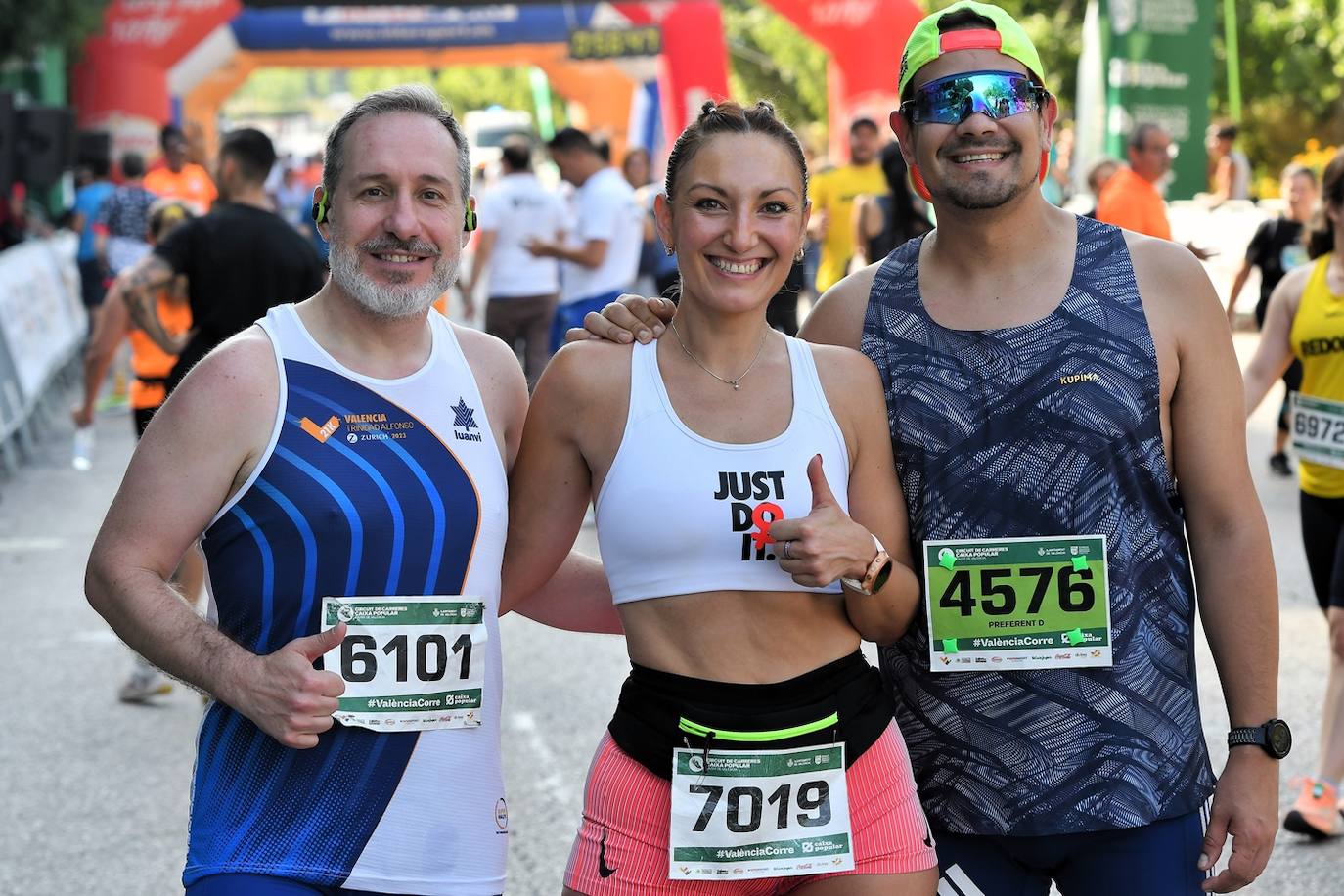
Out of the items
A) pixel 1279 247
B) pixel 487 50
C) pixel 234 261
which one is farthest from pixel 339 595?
pixel 487 50

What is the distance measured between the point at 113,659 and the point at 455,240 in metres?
5.25

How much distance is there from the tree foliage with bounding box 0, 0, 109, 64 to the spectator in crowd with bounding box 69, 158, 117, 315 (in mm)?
6858

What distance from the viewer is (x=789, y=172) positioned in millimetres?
2773

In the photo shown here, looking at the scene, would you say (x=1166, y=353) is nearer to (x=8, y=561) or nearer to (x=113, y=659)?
(x=113, y=659)

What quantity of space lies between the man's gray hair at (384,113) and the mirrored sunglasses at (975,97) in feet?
2.64

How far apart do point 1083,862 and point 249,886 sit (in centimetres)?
135

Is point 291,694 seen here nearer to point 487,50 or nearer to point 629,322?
point 629,322

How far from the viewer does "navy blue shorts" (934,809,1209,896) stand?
2783 mm

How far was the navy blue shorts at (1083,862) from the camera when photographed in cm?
278

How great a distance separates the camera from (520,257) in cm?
1195

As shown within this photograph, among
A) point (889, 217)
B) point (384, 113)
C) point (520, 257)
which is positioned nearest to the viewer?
point (384, 113)

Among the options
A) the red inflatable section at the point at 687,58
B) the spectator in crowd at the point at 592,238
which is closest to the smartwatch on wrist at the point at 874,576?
the spectator in crowd at the point at 592,238

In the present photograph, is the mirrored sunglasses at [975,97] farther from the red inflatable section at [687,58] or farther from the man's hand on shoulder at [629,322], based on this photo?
the red inflatable section at [687,58]

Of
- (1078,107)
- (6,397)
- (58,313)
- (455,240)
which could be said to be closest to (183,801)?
(455,240)
